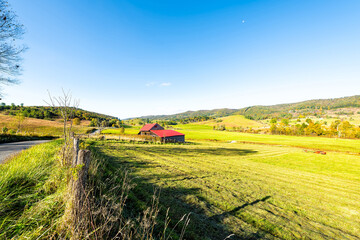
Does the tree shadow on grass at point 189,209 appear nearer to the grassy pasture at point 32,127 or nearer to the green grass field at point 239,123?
the grassy pasture at point 32,127

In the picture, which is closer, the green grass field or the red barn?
the red barn

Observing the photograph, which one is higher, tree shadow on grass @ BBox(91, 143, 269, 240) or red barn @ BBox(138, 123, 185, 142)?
tree shadow on grass @ BBox(91, 143, 269, 240)

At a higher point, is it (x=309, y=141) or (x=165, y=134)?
(x=165, y=134)

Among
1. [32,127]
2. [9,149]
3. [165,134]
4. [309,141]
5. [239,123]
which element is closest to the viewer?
[9,149]

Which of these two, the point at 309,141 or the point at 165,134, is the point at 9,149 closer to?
the point at 165,134

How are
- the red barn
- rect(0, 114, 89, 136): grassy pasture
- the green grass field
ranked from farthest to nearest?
the green grass field < the red barn < rect(0, 114, 89, 136): grassy pasture

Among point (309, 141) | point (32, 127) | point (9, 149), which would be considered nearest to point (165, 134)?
point (9, 149)

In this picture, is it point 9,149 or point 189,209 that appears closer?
point 189,209

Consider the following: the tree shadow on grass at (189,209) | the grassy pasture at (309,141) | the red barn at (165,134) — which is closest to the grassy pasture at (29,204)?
the tree shadow on grass at (189,209)

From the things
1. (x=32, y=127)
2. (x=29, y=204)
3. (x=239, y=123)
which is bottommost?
(x=239, y=123)

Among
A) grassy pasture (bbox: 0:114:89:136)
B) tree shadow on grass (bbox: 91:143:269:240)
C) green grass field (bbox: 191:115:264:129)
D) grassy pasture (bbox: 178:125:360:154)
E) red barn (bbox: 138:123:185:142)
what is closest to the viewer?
tree shadow on grass (bbox: 91:143:269:240)

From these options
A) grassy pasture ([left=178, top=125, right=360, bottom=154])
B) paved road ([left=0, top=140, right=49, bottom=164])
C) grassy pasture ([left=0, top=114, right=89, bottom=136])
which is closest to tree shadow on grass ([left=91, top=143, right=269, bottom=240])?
paved road ([left=0, top=140, right=49, bottom=164])

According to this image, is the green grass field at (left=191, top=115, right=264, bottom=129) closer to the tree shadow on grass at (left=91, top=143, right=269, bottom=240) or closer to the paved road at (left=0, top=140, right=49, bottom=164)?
the tree shadow on grass at (left=91, top=143, right=269, bottom=240)

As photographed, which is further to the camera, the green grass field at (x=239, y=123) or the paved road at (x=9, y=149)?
the green grass field at (x=239, y=123)
